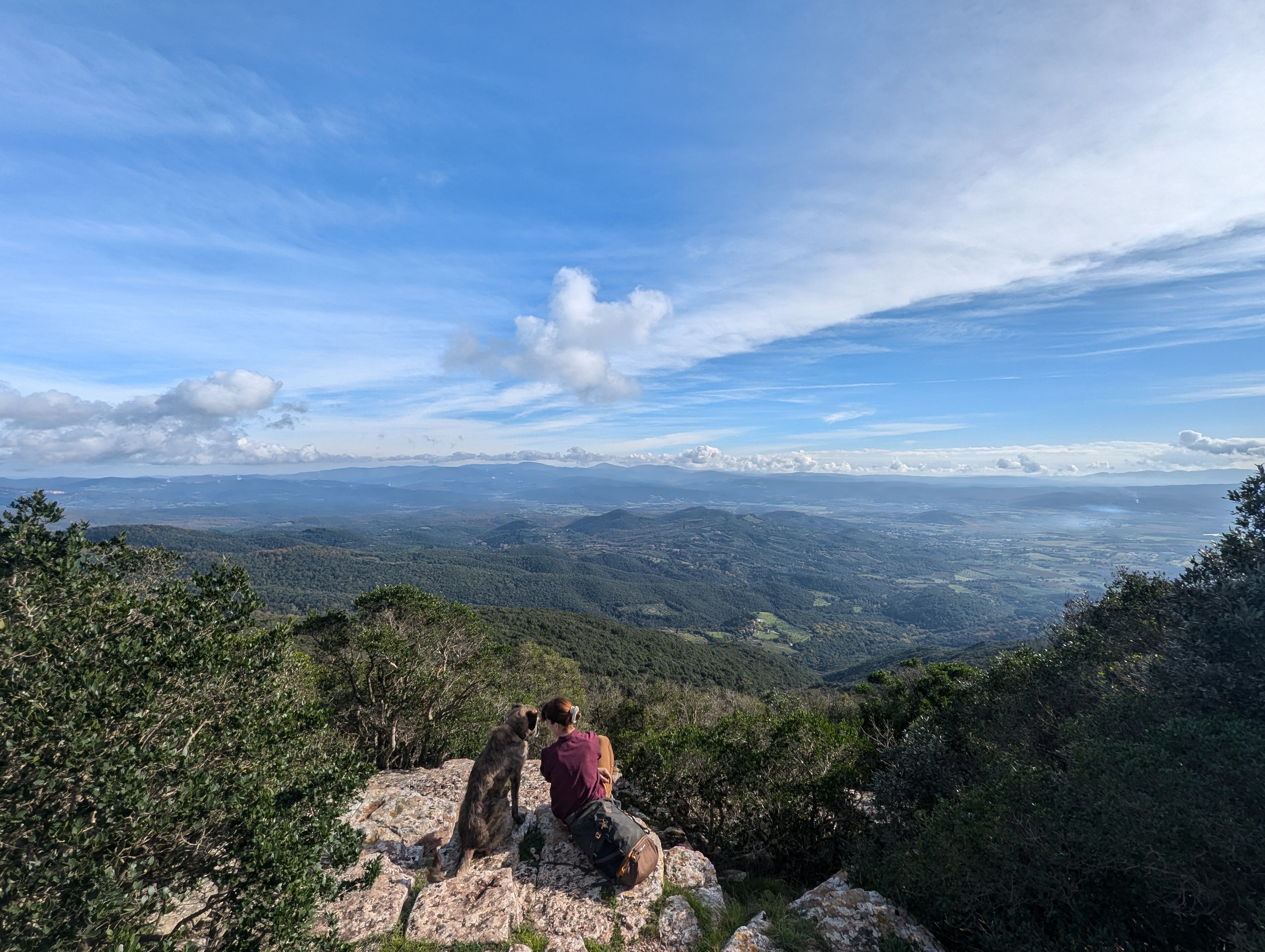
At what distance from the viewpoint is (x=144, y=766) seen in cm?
467

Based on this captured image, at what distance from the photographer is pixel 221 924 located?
15.6 feet

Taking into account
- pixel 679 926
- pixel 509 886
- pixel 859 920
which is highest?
pixel 509 886

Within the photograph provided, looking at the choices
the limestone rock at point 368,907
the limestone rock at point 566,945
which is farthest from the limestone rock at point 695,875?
the limestone rock at point 368,907

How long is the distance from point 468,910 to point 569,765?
6.97ft

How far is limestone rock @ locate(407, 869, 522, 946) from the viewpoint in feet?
20.3

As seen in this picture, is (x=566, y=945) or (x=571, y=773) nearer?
(x=566, y=945)

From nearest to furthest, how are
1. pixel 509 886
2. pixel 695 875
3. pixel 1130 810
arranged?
1. pixel 1130 810
2. pixel 509 886
3. pixel 695 875

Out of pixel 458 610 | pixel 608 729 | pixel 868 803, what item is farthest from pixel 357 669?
pixel 868 803

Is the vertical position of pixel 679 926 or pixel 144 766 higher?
pixel 144 766

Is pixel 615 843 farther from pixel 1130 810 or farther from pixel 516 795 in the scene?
pixel 1130 810

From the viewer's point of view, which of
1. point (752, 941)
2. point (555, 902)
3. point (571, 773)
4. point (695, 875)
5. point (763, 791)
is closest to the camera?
point (752, 941)

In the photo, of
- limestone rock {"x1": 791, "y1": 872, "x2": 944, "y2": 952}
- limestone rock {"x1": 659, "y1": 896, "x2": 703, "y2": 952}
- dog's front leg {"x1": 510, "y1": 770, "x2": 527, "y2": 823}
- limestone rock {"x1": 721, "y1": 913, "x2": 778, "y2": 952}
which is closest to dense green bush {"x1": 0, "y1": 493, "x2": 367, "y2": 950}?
dog's front leg {"x1": 510, "y1": 770, "x2": 527, "y2": 823}

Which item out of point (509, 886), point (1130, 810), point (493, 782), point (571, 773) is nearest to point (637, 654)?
point (571, 773)

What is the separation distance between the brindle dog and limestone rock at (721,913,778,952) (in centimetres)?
356
